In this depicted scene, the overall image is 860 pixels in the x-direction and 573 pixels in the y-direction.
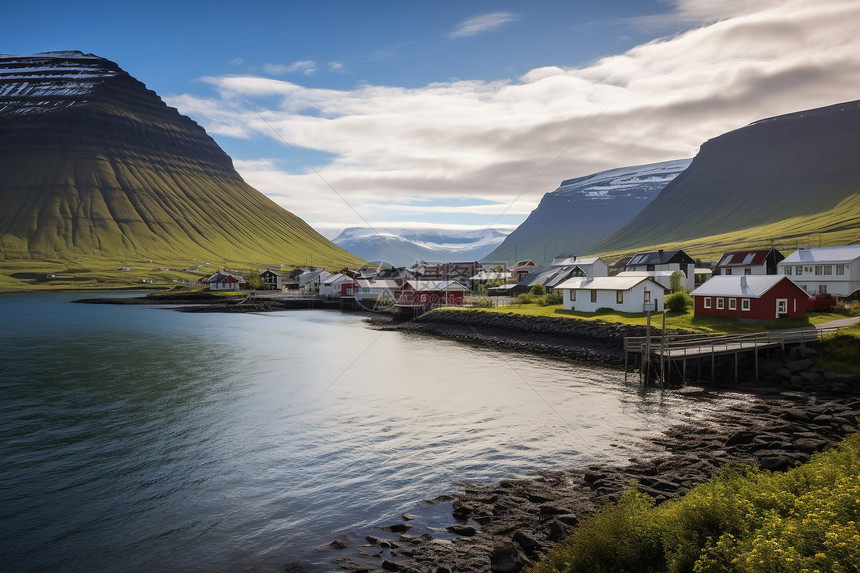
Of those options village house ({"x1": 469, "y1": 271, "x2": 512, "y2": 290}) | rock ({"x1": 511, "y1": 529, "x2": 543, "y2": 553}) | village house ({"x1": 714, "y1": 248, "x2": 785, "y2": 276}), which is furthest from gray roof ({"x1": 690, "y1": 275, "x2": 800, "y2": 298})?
village house ({"x1": 469, "y1": 271, "x2": 512, "y2": 290})

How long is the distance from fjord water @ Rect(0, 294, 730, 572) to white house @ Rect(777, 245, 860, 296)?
45.6 meters

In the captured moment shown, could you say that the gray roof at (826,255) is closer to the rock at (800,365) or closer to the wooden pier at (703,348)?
the wooden pier at (703,348)

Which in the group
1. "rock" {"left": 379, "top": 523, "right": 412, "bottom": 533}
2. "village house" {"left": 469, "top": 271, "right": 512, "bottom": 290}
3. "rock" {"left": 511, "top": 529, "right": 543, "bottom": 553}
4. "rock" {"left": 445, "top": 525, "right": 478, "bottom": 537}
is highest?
"village house" {"left": 469, "top": 271, "right": 512, "bottom": 290}

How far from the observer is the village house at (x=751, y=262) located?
82.3 meters

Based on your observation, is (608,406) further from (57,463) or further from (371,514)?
(57,463)

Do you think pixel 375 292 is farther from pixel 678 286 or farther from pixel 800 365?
pixel 800 365

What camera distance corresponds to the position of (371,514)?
1989 centimetres

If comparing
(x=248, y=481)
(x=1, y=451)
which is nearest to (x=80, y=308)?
(x=1, y=451)

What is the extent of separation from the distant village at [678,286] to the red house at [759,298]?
8cm

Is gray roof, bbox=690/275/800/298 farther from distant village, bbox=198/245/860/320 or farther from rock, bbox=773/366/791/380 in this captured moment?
rock, bbox=773/366/791/380

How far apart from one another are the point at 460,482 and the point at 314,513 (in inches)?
249

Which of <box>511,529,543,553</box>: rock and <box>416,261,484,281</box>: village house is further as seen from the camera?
<box>416,261,484,281</box>: village house

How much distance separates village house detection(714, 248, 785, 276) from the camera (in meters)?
82.3

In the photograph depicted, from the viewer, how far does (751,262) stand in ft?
278
